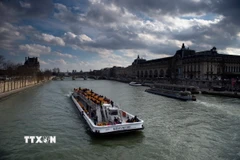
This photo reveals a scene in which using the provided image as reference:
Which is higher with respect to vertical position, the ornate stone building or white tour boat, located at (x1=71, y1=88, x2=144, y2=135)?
the ornate stone building

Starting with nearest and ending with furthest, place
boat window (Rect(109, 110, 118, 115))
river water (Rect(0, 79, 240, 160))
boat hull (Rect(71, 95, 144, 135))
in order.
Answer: river water (Rect(0, 79, 240, 160))
boat hull (Rect(71, 95, 144, 135))
boat window (Rect(109, 110, 118, 115))

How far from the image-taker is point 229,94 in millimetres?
45094

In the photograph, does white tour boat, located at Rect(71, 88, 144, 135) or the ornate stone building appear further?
the ornate stone building

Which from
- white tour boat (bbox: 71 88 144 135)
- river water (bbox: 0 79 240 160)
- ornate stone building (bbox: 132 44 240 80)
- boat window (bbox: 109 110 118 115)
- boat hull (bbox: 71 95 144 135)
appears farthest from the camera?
ornate stone building (bbox: 132 44 240 80)

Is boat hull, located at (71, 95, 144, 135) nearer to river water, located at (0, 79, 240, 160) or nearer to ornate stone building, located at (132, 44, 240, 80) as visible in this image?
river water, located at (0, 79, 240, 160)

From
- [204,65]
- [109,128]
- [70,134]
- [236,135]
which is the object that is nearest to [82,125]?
[70,134]

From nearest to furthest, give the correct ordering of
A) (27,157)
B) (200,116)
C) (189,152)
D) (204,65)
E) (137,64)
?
(27,157) → (189,152) → (200,116) → (204,65) → (137,64)

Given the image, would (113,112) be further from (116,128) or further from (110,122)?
(116,128)

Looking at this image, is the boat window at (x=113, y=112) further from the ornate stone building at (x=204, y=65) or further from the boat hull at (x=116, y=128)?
the ornate stone building at (x=204, y=65)

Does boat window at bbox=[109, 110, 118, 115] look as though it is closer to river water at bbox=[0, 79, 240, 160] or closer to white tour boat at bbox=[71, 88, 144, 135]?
white tour boat at bbox=[71, 88, 144, 135]

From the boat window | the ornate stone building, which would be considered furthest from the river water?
the ornate stone building

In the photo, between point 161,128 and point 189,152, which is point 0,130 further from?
point 189,152

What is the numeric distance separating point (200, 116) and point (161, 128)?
8.16 meters

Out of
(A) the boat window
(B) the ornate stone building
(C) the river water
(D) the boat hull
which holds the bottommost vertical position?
(C) the river water
